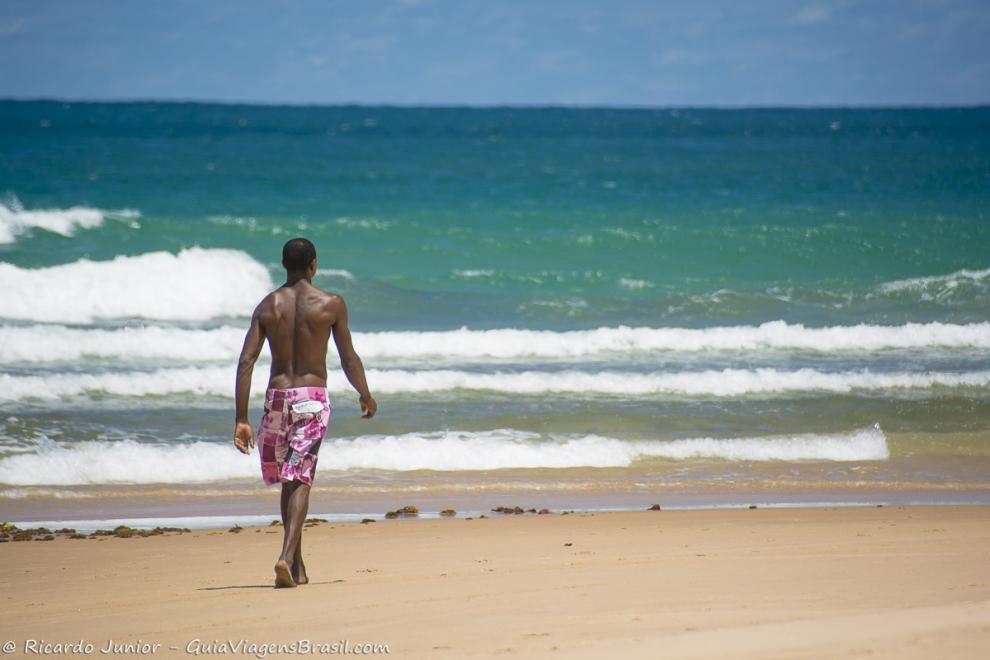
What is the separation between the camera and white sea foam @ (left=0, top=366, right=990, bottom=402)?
12.4m

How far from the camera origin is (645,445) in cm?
1023

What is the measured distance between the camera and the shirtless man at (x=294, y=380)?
546cm

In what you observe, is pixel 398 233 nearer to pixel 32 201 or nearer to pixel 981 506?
pixel 32 201

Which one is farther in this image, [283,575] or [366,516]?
[366,516]

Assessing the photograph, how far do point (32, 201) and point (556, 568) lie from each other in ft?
86.7

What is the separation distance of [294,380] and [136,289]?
13.3 m

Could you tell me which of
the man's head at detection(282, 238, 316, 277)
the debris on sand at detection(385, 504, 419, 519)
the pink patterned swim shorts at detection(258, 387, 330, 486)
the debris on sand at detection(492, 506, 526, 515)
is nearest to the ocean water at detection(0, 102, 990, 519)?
the debris on sand at detection(385, 504, 419, 519)

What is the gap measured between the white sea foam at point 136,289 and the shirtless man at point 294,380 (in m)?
12.0

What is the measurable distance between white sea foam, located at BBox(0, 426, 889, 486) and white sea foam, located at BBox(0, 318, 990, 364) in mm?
4481

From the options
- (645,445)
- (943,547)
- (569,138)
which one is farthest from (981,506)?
(569,138)

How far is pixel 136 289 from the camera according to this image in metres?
18.0

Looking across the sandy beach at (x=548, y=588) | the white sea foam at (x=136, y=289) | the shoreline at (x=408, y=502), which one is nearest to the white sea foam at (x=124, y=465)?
the shoreline at (x=408, y=502)

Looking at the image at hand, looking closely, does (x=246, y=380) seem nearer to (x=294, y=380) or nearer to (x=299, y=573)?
(x=294, y=380)

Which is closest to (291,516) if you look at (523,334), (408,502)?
(408,502)
